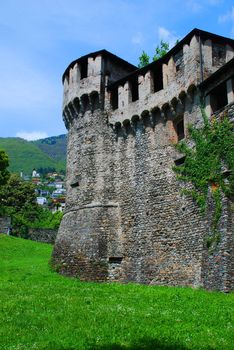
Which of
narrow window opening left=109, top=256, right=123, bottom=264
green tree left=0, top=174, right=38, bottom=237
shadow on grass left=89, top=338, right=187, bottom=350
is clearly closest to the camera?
shadow on grass left=89, top=338, right=187, bottom=350

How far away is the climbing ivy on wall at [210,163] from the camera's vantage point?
14547mm

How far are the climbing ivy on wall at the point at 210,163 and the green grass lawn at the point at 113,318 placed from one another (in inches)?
148

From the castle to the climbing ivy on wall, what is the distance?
460 millimetres

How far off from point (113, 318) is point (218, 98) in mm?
10957

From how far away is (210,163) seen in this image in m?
15.6

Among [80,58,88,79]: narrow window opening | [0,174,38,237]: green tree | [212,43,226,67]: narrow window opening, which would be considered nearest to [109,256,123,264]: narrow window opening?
[212,43,226,67]: narrow window opening

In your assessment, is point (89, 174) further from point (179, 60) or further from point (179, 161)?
point (179, 60)

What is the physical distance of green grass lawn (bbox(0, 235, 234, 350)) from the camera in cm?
766

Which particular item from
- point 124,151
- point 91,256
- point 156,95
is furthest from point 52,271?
point 156,95

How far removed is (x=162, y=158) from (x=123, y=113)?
401 cm

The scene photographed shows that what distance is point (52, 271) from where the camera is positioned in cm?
2069

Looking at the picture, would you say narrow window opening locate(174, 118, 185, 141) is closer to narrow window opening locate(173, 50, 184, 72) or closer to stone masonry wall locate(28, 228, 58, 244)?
narrow window opening locate(173, 50, 184, 72)

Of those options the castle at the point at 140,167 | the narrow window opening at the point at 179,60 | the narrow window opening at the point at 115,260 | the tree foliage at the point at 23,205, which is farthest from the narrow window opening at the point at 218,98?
the tree foliage at the point at 23,205

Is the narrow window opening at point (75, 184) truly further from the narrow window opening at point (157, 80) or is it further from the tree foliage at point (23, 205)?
the tree foliage at point (23, 205)
